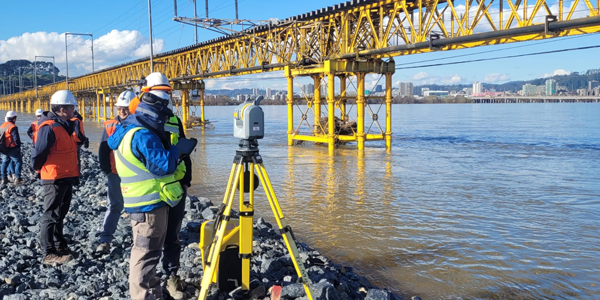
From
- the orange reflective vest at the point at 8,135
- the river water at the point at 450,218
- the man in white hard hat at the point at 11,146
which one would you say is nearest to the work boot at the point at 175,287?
the river water at the point at 450,218

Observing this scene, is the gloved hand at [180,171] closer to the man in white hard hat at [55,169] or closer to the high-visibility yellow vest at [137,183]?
the high-visibility yellow vest at [137,183]

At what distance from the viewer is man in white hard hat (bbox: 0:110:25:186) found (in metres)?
12.1

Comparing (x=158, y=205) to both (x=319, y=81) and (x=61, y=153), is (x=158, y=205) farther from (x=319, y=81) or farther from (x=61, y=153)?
(x=319, y=81)

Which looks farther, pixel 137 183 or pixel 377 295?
pixel 377 295

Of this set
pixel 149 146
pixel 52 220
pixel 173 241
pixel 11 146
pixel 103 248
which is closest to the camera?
pixel 149 146

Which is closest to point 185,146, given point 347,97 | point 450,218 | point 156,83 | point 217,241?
point 156,83

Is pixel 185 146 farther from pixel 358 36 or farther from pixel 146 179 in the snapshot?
pixel 358 36

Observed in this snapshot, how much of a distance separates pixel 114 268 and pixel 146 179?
1781 mm

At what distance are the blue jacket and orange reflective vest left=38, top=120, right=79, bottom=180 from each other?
7.44 feet

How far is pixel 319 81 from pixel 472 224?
15.7m

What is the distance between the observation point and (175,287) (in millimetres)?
4723

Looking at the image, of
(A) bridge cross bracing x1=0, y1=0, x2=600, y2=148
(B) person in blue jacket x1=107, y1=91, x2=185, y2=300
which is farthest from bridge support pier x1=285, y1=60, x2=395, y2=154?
(B) person in blue jacket x1=107, y1=91, x2=185, y2=300

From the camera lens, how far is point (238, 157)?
430cm

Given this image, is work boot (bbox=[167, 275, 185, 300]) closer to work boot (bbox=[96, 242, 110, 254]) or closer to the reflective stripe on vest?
the reflective stripe on vest
